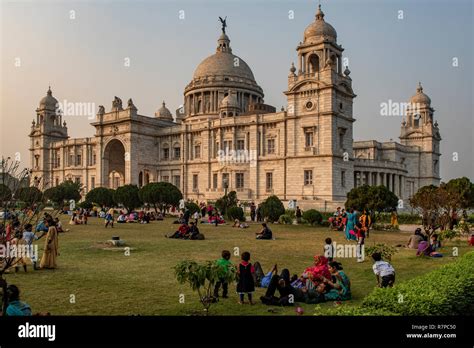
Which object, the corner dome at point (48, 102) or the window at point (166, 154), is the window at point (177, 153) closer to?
the window at point (166, 154)

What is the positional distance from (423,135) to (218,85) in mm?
32943

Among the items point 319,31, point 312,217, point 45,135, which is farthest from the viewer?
point 45,135

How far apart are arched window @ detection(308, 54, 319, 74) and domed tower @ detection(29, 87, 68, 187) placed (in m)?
46.7

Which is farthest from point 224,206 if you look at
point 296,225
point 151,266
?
point 151,266

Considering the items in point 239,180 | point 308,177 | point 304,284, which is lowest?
point 304,284

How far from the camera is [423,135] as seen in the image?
2657 inches

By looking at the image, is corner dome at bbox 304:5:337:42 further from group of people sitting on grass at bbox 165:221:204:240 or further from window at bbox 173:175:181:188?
group of people sitting on grass at bbox 165:221:204:240

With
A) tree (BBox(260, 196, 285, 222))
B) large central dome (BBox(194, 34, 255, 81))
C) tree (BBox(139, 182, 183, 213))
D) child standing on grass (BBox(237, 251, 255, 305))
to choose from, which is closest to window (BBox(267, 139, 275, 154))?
tree (BBox(139, 182, 183, 213))

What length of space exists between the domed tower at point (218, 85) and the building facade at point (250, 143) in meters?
0.18

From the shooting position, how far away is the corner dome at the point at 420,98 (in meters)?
69.1

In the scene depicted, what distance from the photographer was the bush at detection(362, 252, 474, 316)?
712 centimetres

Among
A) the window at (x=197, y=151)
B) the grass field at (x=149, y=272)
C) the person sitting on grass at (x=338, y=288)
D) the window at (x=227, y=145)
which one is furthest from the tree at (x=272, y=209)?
the window at (x=197, y=151)

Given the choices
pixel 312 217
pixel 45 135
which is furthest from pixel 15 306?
pixel 45 135

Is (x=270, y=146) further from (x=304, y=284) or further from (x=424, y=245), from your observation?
(x=304, y=284)
